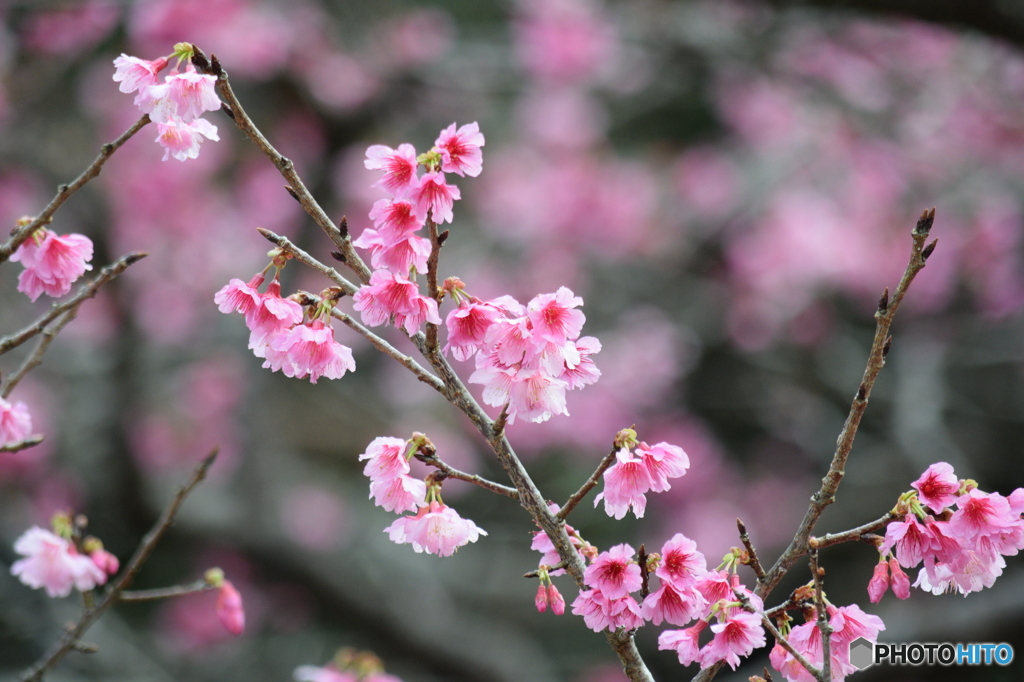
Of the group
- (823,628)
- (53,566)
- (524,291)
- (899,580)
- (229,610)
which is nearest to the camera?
(823,628)

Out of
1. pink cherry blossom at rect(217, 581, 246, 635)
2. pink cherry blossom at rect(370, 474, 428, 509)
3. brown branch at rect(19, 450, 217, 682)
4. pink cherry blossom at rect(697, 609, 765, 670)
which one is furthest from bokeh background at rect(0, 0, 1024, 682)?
pink cherry blossom at rect(370, 474, 428, 509)

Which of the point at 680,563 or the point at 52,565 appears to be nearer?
the point at 680,563

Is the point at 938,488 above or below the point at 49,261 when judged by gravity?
below

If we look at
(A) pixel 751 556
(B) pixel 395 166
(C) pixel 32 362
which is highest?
(B) pixel 395 166

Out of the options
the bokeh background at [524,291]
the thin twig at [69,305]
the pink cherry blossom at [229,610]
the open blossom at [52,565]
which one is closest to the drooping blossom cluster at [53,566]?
the open blossom at [52,565]

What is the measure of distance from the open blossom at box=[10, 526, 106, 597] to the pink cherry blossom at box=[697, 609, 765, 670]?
3.41 feet

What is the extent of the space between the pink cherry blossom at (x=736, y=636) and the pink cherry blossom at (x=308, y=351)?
585 millimetres

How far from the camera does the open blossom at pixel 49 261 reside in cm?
112

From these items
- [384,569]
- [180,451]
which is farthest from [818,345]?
[180,451]

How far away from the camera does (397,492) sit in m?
1.01

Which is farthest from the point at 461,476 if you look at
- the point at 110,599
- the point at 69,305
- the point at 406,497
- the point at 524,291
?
the point at 524,291

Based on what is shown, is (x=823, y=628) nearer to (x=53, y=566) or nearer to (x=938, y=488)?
(x=938, y=488)

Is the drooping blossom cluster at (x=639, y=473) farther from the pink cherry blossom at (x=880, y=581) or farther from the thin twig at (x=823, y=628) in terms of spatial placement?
the pink cherry blossom at (x=880, y=581)

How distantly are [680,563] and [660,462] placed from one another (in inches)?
5.2
